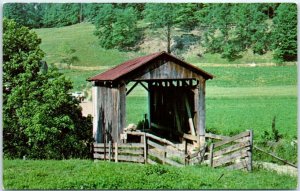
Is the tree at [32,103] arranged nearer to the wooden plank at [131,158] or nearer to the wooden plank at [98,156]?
the wooden plank at [98,156]

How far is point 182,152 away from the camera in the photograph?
47.9 feet

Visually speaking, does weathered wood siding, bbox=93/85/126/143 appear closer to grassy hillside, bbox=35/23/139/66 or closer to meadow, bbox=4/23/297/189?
meadow, bbox=4/23/297/189

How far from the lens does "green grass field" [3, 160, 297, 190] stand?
13531 millimetres

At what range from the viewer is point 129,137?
16.1 meters

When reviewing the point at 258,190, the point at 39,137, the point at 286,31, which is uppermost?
the point at 286,31

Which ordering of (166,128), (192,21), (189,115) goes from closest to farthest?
1. (192,21)
2. (189,115)
3. (166,128)

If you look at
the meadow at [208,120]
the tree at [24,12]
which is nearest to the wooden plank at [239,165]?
the meadow at [208,120]

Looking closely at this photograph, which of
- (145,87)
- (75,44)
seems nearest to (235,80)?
(145,87)

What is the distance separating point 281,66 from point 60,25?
5.09m

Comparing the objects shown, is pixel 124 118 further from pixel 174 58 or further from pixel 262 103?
pixel 262 103

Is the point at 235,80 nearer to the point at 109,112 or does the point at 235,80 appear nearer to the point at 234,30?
the point at 234,30

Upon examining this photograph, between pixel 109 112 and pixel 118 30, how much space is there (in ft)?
6.70

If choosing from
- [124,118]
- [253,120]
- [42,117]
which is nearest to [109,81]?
[124,118]

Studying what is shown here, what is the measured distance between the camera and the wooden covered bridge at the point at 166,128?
14.7 meters
